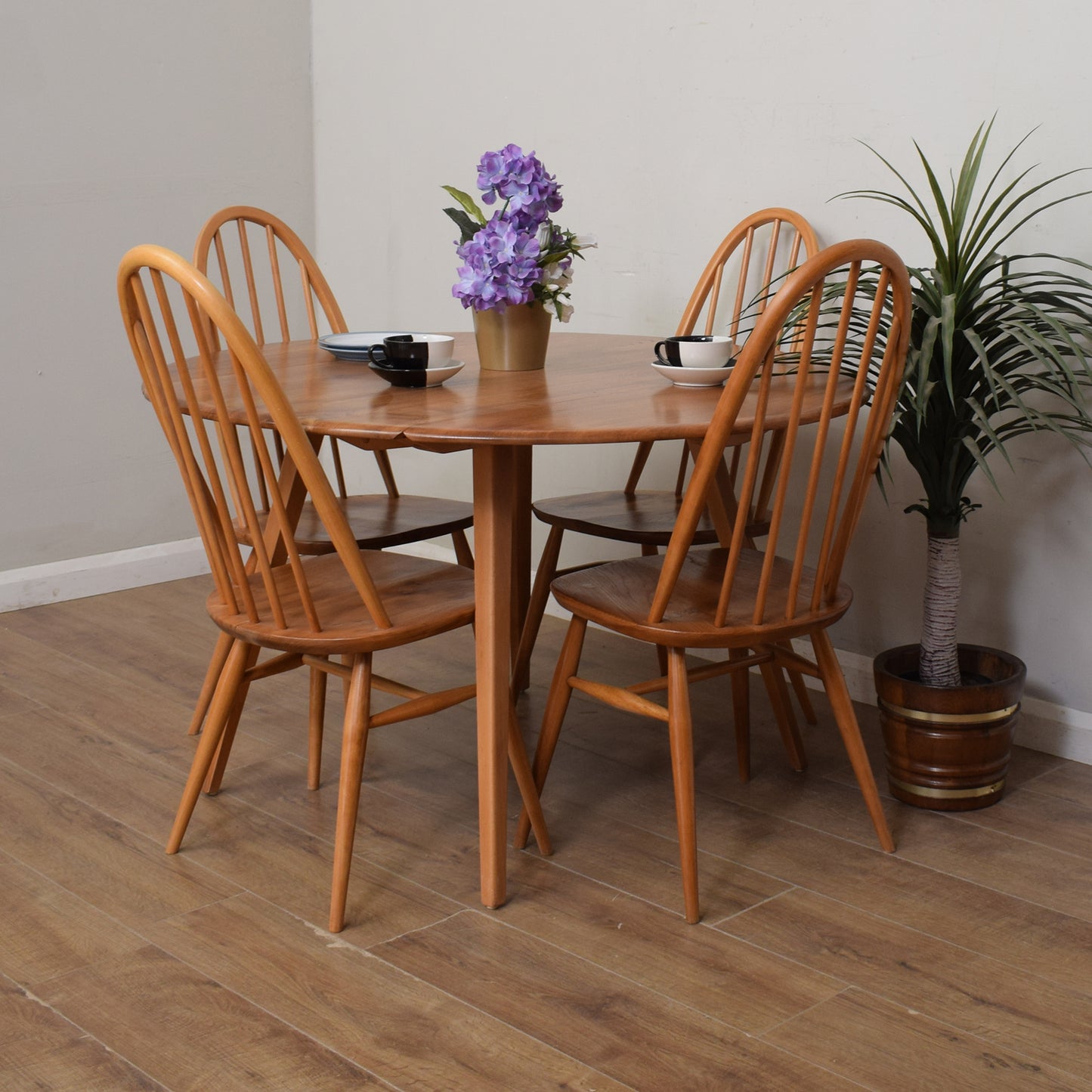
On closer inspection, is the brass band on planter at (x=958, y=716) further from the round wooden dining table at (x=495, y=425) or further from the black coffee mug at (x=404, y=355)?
the black coffee mug at (x=404, y=355)

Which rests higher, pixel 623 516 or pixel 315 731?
pixel 623 516

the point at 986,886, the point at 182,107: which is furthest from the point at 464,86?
the point at 986,886

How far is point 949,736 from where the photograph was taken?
2145 millimetres

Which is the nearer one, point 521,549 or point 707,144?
point 521,549

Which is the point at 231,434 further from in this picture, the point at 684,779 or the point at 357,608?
the point at 684,779

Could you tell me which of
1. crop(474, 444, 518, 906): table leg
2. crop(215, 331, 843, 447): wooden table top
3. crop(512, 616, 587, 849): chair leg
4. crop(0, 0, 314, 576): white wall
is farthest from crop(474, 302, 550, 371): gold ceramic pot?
crop(0, 0, 314, 576): white wall

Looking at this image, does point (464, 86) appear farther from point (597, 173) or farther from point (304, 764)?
point (304, 764)

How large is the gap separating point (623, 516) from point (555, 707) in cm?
56

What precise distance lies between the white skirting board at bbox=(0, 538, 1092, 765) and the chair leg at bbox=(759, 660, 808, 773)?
0.42 meters

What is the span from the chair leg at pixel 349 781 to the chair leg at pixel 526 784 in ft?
0.75

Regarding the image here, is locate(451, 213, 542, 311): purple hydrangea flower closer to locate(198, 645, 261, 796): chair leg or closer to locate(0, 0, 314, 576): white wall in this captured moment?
locate(198, 645, 261, 796): chair leg

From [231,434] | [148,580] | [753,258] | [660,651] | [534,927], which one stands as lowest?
[148,580]

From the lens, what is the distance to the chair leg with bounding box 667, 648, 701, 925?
5.98 feet

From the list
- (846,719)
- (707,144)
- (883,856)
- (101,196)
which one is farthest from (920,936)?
(101,196)
